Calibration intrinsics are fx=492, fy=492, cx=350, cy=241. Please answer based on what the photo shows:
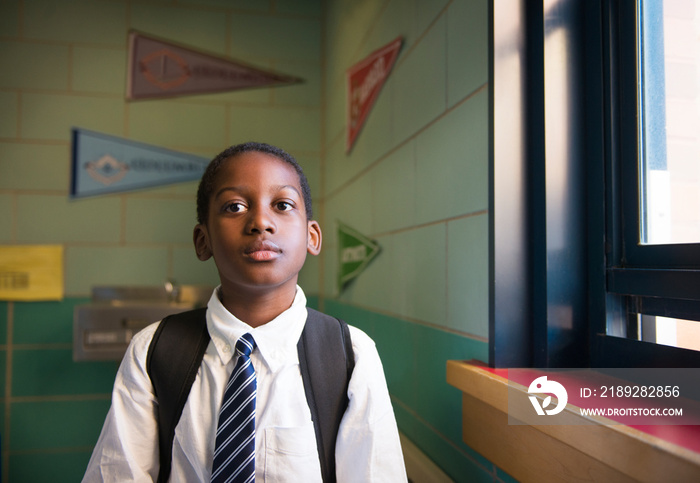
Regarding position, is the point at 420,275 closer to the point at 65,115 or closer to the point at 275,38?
the point at 275,38

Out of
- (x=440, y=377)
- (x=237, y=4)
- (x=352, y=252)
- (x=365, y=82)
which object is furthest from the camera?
(x=237, y=4)

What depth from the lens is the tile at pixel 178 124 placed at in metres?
1.98

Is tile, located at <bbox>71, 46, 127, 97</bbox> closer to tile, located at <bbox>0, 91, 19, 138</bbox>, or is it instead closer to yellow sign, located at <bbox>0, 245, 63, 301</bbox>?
tile, located at <bbox>0, 91, 19, 138</bbox>

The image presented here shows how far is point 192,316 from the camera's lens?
786 mm

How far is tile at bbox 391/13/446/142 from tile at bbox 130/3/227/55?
1.11m

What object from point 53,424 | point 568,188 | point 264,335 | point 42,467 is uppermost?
point 568,188

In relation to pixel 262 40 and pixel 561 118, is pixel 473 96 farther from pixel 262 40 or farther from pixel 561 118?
pixel 262 40

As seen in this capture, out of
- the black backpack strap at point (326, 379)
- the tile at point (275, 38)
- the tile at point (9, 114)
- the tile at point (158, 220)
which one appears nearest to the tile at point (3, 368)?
the tile at point (158, 220)

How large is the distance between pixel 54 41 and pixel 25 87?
21cm

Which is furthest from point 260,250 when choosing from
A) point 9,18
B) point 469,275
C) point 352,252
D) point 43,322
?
point 9,18

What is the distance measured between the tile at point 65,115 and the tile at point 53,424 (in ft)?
3.38

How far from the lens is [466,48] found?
0.87 m

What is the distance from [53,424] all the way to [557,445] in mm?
1920

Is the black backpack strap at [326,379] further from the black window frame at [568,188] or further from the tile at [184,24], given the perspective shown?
the tile at [184,24]
